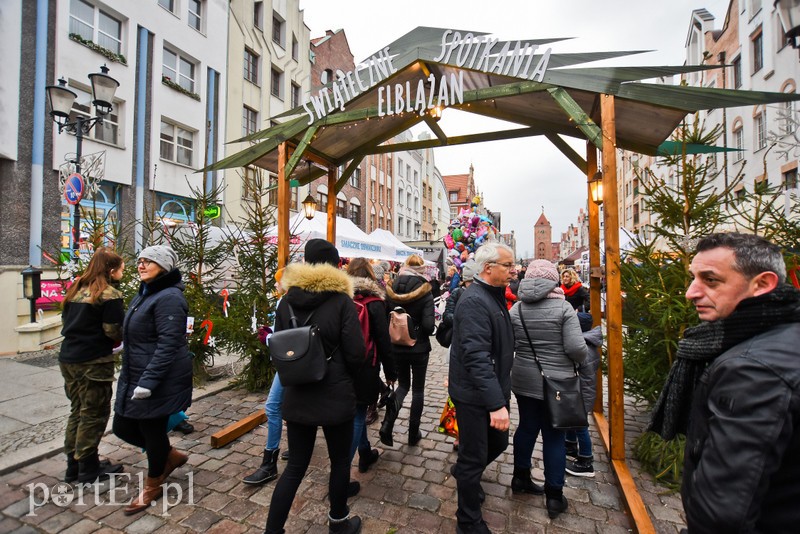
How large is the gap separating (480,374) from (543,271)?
3.43 ft

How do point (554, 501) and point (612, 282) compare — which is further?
point (612, 282)

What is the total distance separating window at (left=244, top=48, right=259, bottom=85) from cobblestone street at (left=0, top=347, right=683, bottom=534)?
18.1m

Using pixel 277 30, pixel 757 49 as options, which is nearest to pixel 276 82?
pixel 277 30

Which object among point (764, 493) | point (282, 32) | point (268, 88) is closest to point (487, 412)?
point (764, 493)

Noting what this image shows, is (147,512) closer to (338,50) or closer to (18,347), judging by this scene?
(18,347)

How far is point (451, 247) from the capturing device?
9586 millimetres

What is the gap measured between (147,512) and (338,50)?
2761cm

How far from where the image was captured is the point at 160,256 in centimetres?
295

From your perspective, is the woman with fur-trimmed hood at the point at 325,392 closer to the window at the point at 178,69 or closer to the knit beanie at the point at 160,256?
the knit beanie at the point at 160,256

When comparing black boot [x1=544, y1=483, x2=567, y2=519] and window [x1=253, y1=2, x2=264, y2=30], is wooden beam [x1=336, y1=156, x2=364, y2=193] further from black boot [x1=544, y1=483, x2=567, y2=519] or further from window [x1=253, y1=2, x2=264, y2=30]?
window [x1=253, y1=2, x2=264, y2=30]

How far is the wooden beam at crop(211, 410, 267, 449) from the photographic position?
152 inches

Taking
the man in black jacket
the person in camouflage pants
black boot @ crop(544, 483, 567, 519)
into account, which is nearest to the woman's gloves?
the person in camouflage pants

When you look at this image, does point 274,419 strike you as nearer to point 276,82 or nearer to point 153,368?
point 153,368

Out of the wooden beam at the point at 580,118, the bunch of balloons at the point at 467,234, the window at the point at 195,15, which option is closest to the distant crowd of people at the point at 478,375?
the wooden beam at the point at 580,118
